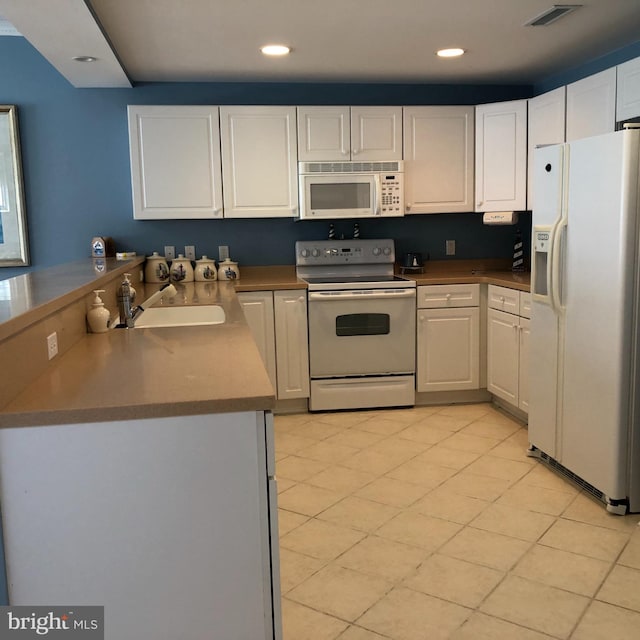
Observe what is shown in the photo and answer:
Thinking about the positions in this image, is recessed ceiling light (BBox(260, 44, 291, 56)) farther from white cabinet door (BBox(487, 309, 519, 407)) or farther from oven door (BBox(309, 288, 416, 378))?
white cabinet door (BBox(487, 309, 519, 407))

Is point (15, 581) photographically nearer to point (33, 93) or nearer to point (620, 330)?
point (620, 330)

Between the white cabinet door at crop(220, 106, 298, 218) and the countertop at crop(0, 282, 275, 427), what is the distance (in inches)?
85.9

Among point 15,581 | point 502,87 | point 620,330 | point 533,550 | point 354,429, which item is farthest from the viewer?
point 502,87

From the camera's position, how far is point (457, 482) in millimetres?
3398

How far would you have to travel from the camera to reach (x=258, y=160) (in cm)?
462

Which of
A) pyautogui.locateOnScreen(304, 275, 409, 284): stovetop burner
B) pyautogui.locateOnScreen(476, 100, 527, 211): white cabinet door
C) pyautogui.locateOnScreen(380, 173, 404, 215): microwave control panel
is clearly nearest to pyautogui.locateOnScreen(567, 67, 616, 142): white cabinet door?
pyautogui.locateOnScreen(476, 100, 527, 211): white cabinet door

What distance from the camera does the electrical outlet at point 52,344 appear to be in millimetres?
2121

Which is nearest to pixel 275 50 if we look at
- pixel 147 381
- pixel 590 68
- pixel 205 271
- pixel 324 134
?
pixel 324 134

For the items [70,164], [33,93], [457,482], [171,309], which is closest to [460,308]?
[457,482]

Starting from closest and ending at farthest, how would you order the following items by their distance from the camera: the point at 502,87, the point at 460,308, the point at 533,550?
the point at 533,550 → the point at 460,308 → the point at 502,87

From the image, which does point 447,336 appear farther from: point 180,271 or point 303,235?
point 180,271

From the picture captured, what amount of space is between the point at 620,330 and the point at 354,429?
1890 millimetres

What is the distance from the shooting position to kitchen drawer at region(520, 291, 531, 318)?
403cm

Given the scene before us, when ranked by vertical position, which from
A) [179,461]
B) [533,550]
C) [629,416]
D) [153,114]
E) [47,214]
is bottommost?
[533,550]
